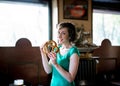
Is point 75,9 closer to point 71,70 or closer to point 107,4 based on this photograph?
point 107,4

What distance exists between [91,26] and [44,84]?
139cm

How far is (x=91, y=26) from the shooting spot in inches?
168

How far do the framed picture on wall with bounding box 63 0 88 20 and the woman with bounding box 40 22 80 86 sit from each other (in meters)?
2.07

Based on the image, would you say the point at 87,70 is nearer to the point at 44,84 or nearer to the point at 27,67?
the point at 44,84

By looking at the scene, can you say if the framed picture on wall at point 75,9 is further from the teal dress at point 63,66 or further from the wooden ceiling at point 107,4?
the teal dress at point 63,66

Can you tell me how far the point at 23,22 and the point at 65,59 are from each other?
213cm

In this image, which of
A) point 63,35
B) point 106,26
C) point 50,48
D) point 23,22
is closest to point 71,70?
point 63,35

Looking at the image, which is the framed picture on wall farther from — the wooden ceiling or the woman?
the woman

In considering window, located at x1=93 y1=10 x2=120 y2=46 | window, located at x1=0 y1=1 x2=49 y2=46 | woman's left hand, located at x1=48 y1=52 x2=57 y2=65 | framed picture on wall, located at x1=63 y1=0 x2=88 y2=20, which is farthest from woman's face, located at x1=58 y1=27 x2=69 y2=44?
window, located at x1=93 y1=10 x2=120 y2=46

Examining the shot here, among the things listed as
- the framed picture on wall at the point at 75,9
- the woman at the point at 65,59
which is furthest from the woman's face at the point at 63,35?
the framed picture on wall at the point at 75,9

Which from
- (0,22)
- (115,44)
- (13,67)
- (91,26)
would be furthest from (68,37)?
(115,44)

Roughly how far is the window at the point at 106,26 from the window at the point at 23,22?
107 centimetres

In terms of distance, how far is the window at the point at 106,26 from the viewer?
4.56 metres

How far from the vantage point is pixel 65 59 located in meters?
1.86
